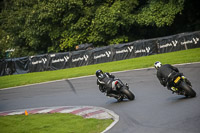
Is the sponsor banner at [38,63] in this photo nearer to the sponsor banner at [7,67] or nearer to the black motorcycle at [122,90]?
the sponsor banner at [7,67]

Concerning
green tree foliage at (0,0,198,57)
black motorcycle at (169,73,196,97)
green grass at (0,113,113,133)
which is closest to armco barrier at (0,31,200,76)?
green tree foliage at (0,0,198,57)

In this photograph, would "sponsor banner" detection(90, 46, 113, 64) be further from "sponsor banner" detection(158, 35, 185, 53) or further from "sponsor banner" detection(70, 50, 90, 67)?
"sponsor banner" detection(158, 35, 185, 53)

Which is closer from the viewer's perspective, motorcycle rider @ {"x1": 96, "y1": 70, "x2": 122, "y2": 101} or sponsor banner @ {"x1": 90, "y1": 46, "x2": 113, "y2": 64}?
motorcycle rider @ {"x1": 96, "y1": 70, "x2": 122, "y2": 101}

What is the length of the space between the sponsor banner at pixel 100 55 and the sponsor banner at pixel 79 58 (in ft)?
1.59

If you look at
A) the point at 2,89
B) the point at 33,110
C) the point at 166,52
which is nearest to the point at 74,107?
the point at 33,110

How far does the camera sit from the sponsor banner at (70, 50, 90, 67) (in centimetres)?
2797

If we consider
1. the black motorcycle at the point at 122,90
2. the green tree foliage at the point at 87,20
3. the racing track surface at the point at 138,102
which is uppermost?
the green tree foliage at the point at 87,20

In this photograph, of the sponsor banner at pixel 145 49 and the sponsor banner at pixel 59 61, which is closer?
the sponsor banner at pixel 145 49

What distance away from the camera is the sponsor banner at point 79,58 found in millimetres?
27969

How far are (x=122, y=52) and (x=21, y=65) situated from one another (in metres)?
9.40

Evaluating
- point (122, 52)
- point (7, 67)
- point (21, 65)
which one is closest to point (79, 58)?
point (122, 52)

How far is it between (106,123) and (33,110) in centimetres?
486

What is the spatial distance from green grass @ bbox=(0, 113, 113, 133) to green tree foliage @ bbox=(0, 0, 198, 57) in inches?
971

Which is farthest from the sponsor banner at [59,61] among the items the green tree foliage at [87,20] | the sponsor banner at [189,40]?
the sponsor banner at [189,40]
